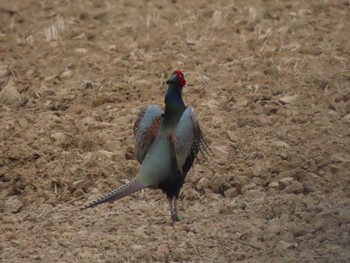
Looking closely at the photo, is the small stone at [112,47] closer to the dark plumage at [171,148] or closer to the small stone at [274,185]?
the dark plumage at [171,148]

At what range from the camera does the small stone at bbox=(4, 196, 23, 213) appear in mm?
7664

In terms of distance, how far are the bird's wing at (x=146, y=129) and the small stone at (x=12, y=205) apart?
1.11 metres

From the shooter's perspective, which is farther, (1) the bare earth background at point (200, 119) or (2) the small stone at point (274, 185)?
(2) the small stone at point (274, 185)

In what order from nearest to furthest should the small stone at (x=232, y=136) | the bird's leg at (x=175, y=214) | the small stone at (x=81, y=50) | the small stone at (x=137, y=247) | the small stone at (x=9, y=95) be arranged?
1. the small stone at (x=137, y=247)
2. the bird's leg at (x=175, y=214)
3. the small stone at (x=232, y=136)
4. the small stone at (x=9, y=95)
5. the small stone at (x=81, y=50)

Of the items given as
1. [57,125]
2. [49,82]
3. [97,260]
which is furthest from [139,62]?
[97,260]

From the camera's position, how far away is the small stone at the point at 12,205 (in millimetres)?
7664

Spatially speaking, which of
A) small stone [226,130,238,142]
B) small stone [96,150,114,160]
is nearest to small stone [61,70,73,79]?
small stone [96,150,114,160]

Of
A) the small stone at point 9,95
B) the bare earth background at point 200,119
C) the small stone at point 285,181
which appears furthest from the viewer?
the small stone at point 9,95

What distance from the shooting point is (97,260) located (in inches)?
264

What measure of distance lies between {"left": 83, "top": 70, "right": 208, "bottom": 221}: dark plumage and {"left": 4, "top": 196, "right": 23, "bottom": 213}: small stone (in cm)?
85

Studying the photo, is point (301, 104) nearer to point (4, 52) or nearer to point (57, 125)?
point (57, 125)

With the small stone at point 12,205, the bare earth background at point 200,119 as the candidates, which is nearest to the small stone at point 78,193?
the bare earth background at point 200,119

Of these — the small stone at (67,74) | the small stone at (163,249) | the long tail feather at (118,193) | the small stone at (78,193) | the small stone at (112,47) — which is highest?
the long tail feather at (118,193)

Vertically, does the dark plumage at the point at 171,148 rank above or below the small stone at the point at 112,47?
above
